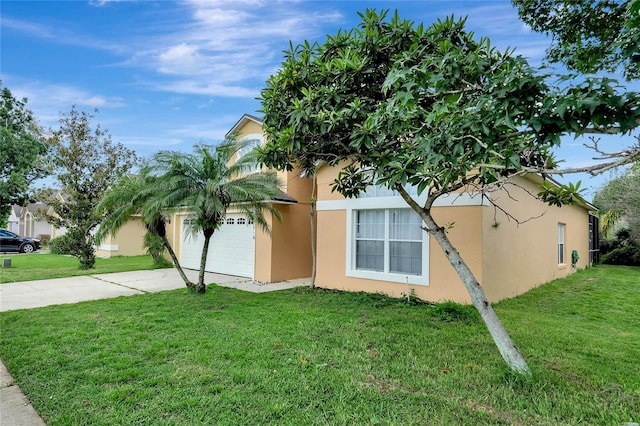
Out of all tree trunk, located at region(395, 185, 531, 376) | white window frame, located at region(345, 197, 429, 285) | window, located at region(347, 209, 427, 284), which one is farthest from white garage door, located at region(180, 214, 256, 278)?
tree trunk, located at region(395, 185, 531, 376)

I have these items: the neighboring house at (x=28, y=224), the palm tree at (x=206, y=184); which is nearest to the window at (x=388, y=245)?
the palm tree at (x=206, y=184)

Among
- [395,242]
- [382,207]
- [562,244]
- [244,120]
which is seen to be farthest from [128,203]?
[562,244]

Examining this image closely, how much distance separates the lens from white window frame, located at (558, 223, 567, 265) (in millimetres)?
13914

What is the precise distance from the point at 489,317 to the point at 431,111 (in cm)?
280

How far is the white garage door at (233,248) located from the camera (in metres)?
12.6

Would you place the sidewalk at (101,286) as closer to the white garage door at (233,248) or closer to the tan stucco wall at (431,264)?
the white garage door at (233,248)

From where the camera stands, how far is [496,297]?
8344 mm

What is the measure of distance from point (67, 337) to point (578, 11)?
10.9m

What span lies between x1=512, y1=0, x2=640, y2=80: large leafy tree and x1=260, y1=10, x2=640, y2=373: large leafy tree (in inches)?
110

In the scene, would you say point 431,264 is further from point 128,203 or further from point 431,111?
point 128,203

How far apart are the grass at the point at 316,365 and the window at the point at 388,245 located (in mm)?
1303

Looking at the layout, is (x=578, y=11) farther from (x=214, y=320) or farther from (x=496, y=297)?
(x=214, y=320)

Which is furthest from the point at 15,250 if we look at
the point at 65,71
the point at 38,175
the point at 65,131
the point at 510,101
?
the point at 510,101

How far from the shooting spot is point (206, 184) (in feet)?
28.9
